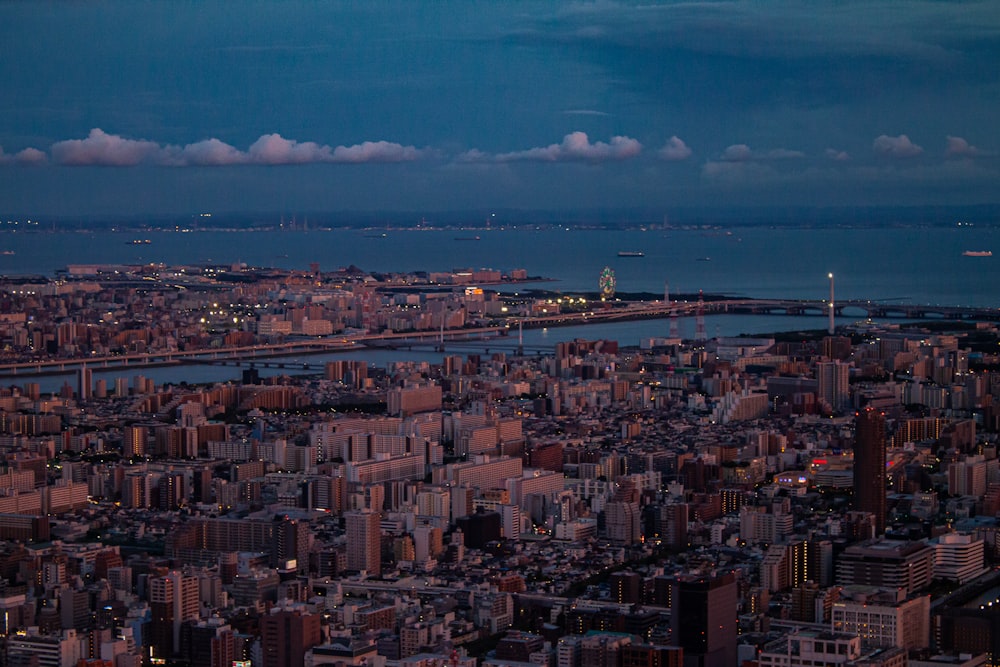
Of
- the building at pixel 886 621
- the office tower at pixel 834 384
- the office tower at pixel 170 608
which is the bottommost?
the office tower at pixel 170 608

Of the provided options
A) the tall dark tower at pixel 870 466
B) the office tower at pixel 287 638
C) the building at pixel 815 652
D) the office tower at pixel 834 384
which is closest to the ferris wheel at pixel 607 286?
the office tower at pixel 834 384

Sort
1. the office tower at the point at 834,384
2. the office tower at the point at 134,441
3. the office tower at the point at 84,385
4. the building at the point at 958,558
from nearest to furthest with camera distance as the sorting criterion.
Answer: the building at the point at 958,558 < the office tower at the point at 134,441 < the office tower at the point at 834,384 < the office tower at the point at 84,385

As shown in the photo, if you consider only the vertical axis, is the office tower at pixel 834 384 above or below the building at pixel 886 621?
above

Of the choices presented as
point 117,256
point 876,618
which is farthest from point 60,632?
point 117,256

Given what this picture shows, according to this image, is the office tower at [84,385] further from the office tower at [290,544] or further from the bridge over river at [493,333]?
the office tower at [290,544]

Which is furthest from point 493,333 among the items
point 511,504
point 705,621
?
point 705,621

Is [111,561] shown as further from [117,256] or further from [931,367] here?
[117,256]

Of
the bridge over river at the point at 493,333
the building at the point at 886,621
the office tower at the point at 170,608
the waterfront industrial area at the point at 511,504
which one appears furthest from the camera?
the bridge over river at the point at 493,333
